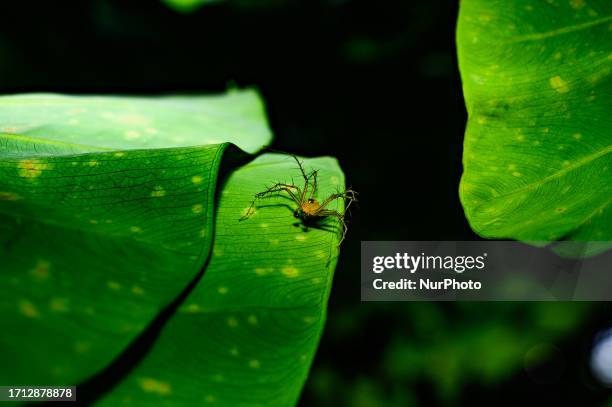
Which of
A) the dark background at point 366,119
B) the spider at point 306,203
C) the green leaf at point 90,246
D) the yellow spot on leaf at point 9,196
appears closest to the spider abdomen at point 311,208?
the spider at point 306,203

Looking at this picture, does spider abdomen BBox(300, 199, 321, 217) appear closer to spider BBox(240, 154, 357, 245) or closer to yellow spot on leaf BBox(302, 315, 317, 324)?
spider BBox(240, 154, 357, 245)

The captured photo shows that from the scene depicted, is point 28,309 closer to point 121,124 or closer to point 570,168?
point 121,124

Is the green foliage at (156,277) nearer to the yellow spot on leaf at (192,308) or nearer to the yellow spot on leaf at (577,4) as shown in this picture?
the yellow spot on leaf at (192,308)

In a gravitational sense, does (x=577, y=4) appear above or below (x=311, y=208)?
above

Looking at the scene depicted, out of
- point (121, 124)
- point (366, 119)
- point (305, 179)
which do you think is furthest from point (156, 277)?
point (366, 119)

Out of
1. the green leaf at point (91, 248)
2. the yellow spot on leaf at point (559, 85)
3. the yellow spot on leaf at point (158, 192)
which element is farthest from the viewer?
the yellow spot on leaf at point (559, 85)

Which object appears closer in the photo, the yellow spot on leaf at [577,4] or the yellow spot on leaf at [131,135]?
the yellow spot on leaf at [577,4]
